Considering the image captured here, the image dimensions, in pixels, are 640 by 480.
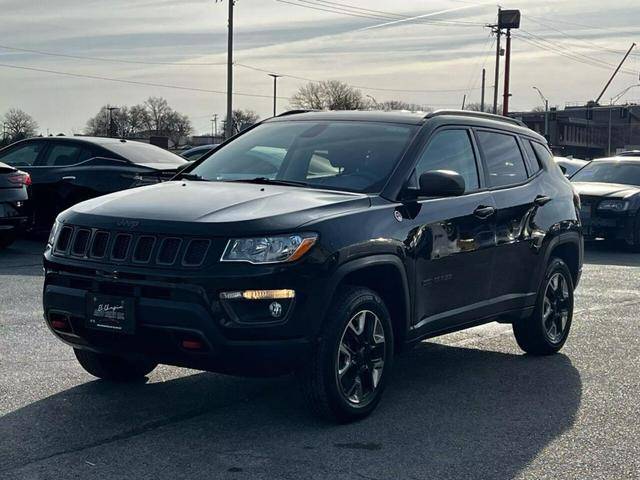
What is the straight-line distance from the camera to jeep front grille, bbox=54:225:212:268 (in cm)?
472

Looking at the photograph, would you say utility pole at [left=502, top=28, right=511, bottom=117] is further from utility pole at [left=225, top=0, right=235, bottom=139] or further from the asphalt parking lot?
the asphalt parking lot

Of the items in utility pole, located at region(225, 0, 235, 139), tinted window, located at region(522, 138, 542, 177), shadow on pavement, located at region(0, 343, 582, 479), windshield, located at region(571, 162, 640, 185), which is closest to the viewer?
shadow on pavement, located at region(0, 343, 582, 479)

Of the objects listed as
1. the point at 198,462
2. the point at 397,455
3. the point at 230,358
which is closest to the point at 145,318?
the point at 230,358

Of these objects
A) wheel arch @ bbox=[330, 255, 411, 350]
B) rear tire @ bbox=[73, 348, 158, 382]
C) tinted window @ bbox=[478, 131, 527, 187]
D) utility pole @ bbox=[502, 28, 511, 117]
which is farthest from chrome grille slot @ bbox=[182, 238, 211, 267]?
utility pole @ bbox=[502, 28, 511, 117]

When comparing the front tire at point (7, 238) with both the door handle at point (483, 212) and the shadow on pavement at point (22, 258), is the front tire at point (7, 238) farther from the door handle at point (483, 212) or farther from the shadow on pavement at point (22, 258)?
the door handle at point (483, 212)

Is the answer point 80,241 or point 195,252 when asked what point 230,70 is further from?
point 195,252

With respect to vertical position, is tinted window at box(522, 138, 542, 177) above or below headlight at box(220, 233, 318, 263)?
above

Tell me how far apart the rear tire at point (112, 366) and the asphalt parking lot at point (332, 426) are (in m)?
0.10

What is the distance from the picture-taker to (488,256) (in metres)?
6.34

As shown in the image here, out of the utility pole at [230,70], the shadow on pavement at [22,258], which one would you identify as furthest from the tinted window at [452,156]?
the utility pole at [230,70]

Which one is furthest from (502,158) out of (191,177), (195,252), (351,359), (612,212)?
(612,212)

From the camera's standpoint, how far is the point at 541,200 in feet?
23.4

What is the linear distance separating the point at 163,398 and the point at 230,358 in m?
1.15

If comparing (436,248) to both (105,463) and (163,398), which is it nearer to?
(163,398)
